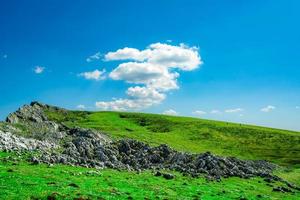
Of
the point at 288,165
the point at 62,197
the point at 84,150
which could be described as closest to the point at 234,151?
the point at 288,165

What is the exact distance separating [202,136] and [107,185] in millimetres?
79174

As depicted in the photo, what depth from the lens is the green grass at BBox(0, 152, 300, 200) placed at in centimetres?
3250

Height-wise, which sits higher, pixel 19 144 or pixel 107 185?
pixel 19 144

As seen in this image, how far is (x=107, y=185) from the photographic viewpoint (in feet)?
126

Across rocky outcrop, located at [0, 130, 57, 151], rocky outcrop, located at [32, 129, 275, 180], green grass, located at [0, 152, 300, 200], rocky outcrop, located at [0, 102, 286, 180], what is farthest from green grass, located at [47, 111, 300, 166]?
green grass, located at [0, 152, 300, 200]

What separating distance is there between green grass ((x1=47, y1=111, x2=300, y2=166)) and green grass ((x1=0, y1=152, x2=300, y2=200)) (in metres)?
37.7

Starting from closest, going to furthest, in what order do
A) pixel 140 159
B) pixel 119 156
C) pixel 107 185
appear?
pixel 107 185, pixel 140 159, pixel 119 156

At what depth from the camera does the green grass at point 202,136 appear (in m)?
93.2

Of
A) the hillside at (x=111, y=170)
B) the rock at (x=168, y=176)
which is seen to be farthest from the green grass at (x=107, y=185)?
the rock at (x=168, y=176)

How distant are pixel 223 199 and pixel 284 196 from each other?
11.2 m

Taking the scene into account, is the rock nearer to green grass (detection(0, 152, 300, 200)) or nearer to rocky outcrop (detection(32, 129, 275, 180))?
green grass (detection(0, 152, 300, 200))

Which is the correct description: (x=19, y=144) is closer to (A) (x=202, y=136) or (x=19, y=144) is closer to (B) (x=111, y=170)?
(B) (x=111, y=170)

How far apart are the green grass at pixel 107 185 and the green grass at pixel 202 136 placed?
124 ft

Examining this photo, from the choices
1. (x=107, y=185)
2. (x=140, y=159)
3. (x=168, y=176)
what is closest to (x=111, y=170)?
(x=168, y=176)
